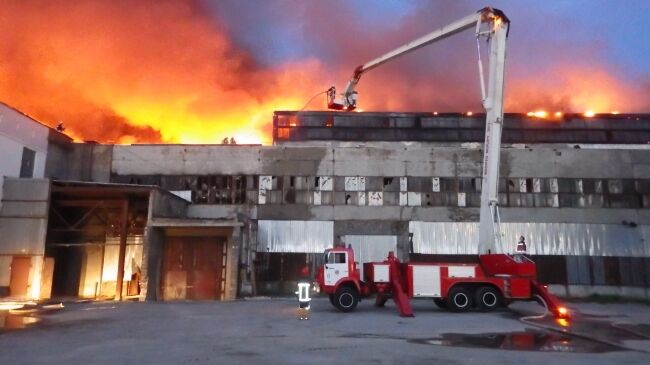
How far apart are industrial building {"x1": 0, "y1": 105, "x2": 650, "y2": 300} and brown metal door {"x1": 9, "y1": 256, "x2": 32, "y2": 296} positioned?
→ 2.55 metres

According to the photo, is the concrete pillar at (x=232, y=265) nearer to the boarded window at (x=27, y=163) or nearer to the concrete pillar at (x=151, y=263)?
the concrete pillar at (x=151, y=263)

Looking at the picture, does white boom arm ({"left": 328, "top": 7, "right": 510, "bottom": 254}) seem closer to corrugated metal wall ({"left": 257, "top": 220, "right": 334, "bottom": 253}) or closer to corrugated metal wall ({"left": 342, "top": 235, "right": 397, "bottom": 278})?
corrugated metal wall ({"left": 342, "top": 235, "right": 397, "bottom": 278})

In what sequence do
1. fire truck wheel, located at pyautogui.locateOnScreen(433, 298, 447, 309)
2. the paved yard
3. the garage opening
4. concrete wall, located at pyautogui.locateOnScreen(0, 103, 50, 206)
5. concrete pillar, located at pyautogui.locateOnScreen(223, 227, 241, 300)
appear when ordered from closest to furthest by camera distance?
1. the paved yard
2. fire truck wheel, located at pyautogui.locateOnScreen(433, 298, 447, 309)
3. concrete wall, located at pyautogui.locateOnScreen(0, 103, 50, 206)
4. concrete pillar, located at pyautogui.locateOnScreen(223, 227, 241, 300)
5. the garage opening

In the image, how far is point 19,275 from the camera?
2303cm

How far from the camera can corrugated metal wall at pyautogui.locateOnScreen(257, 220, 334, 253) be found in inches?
1102

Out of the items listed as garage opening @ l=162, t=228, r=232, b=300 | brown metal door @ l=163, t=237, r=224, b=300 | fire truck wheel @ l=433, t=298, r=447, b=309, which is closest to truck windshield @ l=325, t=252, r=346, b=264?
fire truck wheel @ l=433, t=298, r=447, b=309

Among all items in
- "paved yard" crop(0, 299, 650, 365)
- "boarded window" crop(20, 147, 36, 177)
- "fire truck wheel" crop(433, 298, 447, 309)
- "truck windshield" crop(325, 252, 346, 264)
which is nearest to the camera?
"paved yard" crop(0, 299, 650, 365)

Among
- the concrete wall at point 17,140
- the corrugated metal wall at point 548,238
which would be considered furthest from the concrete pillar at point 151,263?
the corrugated metal wall at point 548,238

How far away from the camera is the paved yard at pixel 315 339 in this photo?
9273mm

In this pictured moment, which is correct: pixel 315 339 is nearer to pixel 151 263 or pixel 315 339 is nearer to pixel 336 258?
pixel 336 258

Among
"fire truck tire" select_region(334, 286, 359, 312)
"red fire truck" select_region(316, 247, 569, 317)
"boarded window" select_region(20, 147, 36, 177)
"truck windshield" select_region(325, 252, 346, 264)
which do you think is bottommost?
"fire truck tire" select_region(334, 286, 359, 312)

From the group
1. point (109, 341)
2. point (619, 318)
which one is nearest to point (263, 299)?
point (109, 341)

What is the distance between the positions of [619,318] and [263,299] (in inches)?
637

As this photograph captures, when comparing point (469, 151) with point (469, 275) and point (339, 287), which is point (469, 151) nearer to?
point (469, 275)
